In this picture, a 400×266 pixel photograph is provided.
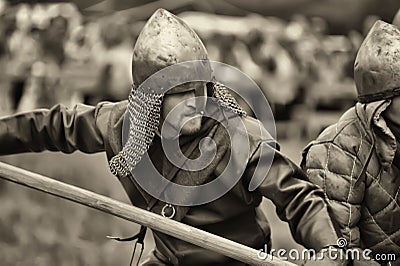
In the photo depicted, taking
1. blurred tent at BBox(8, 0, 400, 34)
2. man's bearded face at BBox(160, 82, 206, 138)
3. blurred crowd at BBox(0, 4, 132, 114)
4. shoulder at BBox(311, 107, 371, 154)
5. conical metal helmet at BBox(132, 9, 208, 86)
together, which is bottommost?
blurred crowd at BBox(0, 4, 132, 114)

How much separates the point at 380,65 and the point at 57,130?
0.71 m

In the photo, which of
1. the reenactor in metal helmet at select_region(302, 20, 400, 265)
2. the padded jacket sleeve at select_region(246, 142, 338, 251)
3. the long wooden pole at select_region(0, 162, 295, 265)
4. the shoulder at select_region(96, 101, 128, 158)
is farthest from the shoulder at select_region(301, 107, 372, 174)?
the shoulder at select_region(96, 101, 128, 158)

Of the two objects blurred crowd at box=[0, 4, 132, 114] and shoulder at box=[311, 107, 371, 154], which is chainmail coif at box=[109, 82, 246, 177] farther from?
blurred crowd at box=[0, 4, 132, 114]

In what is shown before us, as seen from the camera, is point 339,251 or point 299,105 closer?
point 339,251

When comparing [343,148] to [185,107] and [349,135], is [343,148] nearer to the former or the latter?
[349,135]

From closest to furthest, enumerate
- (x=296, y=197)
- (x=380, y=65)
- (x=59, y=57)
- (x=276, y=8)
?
(x=296, y=197)
(x=380, y=65)
(x=276, y=8)
(x=59, y=57)

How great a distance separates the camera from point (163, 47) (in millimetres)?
1755

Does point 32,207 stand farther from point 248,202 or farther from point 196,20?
point 248,202

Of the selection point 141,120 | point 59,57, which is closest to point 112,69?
point 59,57

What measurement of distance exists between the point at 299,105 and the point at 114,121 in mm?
638

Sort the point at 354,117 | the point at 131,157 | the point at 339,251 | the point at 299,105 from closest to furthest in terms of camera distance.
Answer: the point at 339,251 → the point at 131,157 → the point at 354,117 → the point at 299,105

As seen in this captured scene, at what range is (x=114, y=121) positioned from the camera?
189 cm

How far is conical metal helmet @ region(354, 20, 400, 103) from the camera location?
6.11 feet

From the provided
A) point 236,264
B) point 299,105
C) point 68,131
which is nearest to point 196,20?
point 299,105
